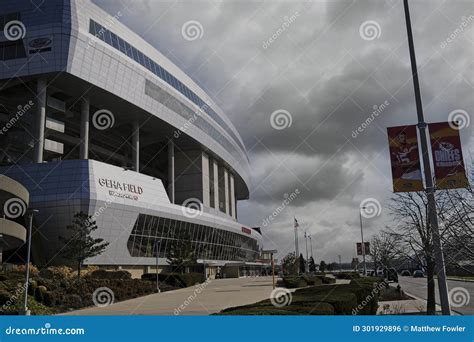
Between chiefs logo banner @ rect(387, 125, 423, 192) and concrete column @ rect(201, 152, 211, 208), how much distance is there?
207 feet

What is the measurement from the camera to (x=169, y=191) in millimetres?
70688

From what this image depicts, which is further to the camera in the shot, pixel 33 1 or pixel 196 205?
pixel 196 205

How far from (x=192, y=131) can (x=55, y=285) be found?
44.4 metres

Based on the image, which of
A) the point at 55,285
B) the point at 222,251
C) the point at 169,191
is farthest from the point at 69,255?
the point at 222,251

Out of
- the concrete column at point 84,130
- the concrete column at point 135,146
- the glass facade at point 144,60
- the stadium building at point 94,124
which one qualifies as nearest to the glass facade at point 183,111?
the stadium building at point 94,124

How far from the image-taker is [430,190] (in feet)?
38.6

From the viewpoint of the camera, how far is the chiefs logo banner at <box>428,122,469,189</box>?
1126 cm

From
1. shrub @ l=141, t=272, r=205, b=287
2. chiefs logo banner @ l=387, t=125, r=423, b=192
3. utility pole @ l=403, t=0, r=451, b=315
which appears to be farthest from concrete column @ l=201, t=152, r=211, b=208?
utility pole @ l=403, t=0, r=451, b=315

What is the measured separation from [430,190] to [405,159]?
4.33 feet

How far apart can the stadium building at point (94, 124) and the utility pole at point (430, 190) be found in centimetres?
3594

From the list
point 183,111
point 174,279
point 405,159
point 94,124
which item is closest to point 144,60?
point 183,111

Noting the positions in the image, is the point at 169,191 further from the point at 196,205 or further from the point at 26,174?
the point at 26,174

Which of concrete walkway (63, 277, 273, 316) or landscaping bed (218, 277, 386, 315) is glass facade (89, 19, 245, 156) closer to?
concrete walkway (63, 277, 273, 316)

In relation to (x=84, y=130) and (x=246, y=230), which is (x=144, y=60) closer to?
(x=84, y=130)
